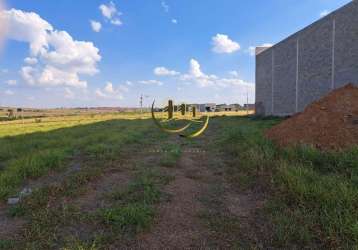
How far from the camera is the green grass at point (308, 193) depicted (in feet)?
8.37

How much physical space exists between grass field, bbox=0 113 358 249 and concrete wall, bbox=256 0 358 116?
975cm

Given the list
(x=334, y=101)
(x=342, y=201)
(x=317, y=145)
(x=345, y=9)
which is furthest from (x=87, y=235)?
(x=345, y=9)

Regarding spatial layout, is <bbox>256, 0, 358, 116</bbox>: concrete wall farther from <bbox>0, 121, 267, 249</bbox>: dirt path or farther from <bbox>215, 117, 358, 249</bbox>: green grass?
<bbox>0, 121, 267, 249</bbox>: dirt path

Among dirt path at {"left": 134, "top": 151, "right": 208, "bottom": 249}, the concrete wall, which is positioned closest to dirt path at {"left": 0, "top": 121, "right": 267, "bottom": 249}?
dirt path at {"left": 134, "top": 151, "right": 208, "bottom": 249}

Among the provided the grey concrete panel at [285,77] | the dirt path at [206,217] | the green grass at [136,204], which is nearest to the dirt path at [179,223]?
the dirt path at [206,217]

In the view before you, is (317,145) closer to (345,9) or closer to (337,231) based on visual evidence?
(337,231)

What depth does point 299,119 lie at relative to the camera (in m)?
7.50

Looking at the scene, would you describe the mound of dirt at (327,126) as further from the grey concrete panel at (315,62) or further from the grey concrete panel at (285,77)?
the grey concrete panel at (285,77)

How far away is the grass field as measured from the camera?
2609mm

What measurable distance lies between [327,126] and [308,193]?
3742 millimetres

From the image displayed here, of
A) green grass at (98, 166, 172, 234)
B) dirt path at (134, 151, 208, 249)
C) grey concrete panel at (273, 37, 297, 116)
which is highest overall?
grey concrete panel at (273, 37, 297, 116)

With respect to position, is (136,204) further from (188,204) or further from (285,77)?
(285,77)

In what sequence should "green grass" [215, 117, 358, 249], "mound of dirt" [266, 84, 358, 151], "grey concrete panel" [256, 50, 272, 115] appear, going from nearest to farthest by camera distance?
"green grass" [215, 117, 358, 249] < "mound of dirt" [266, 84, 358, 151] < "grey concrete panel" [256, 50, 272, 115]

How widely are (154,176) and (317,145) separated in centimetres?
371
